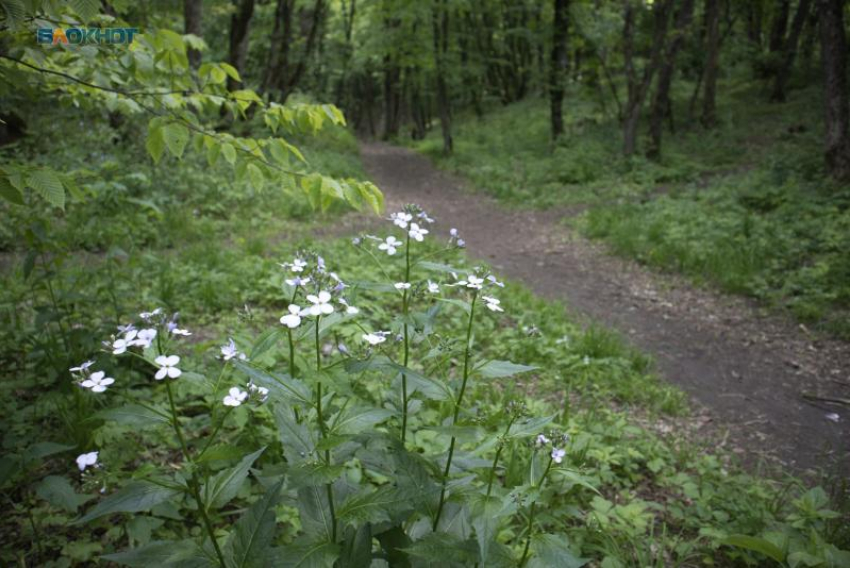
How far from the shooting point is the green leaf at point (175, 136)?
2.29m

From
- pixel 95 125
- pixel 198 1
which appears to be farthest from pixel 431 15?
pixel 95 125

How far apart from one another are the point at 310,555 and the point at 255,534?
196 millimetres

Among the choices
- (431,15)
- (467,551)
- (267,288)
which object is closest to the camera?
(467,551)

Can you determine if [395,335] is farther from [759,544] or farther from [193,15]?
[193,15]

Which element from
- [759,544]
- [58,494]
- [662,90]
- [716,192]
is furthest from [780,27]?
[58,494]

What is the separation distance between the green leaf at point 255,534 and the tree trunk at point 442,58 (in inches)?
683

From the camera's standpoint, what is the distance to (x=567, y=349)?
4996 mm

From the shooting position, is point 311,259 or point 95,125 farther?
point 95,125

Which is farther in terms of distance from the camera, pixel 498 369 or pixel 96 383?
pixel 498 369

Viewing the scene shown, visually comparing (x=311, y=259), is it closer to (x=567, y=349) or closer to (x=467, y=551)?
(x=467, y=551)

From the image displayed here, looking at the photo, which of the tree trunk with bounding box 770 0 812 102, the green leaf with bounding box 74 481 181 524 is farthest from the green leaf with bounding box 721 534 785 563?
the tree trunk with bounding box 770 0 812 102

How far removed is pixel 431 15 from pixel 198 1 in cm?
973

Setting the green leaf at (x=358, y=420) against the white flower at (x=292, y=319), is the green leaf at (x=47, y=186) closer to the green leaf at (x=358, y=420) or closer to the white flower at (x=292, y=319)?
the white flower at (x=292, y=319)

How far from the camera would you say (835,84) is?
339 inches
